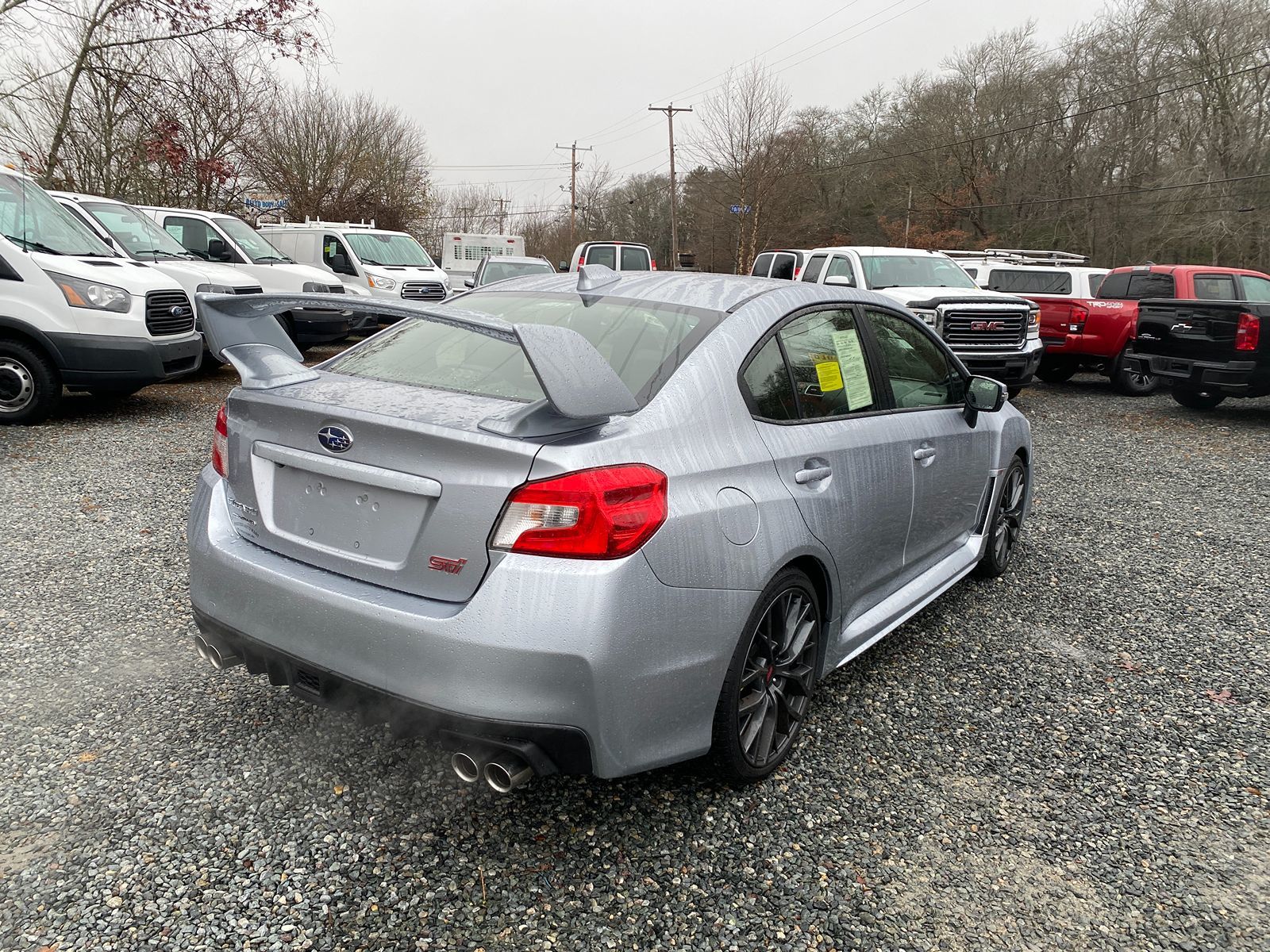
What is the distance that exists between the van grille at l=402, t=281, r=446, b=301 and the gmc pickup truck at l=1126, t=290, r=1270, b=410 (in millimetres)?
11547

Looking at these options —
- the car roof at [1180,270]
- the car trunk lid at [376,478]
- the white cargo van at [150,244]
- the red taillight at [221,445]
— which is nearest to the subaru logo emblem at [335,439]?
the car trunk lid at [376,478]

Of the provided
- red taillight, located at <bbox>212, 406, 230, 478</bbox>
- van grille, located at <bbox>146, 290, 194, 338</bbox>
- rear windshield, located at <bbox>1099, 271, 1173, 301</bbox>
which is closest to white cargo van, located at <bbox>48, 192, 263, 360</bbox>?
van grille, located at <bbox>146, 290, 194, 338</bbox>

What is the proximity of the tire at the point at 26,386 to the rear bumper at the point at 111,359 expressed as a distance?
0.15 meters

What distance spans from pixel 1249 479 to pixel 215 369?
12.6 metres

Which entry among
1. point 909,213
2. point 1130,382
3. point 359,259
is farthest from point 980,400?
point 909,213

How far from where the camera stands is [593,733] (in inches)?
86.9

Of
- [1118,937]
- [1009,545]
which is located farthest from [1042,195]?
[1118,937]

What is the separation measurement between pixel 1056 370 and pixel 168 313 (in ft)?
42.4

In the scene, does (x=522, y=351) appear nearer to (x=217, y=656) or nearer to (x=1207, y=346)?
(x=217, y=656)

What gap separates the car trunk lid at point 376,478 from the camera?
87.1 inches

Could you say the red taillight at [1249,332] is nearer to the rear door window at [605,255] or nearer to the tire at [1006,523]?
the tire at [1006,523]

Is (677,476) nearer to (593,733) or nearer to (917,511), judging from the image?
(593,733)

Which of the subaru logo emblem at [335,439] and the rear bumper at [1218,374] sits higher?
the subaru logo emblem at [335,439]

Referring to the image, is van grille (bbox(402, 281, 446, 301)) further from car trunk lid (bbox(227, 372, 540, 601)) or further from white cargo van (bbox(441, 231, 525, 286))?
car trunk lid (bbox(227, 372, 540, 601))
